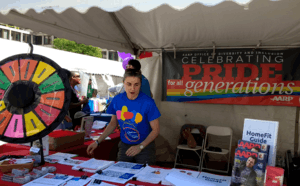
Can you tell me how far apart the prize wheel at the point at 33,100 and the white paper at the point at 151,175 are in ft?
2.20

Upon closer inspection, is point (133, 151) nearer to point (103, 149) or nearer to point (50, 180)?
point (50, 180)

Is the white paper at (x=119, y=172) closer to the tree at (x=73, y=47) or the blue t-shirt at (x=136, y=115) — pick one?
the blue t-shirt at (x=136, y=115)

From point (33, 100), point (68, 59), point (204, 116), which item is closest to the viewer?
point (33, 100)

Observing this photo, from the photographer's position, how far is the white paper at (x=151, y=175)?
5.22 feet

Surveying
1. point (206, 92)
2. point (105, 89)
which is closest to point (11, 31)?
point (105, 89)

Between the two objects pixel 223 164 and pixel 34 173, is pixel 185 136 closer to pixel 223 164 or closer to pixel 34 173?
pixel 223 164

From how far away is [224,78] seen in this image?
13.9 feet

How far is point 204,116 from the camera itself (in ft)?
14.4

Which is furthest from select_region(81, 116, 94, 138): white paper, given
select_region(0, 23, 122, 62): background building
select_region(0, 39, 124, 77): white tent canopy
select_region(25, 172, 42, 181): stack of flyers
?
select_region(0, 23, 122, 62): background building

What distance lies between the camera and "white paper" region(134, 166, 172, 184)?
159 centimetres

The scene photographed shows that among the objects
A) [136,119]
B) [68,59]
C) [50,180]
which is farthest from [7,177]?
[68,59]

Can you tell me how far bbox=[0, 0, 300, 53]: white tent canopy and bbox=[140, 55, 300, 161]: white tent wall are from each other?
787 mm

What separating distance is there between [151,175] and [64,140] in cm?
119

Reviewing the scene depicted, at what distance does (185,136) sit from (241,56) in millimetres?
1692
